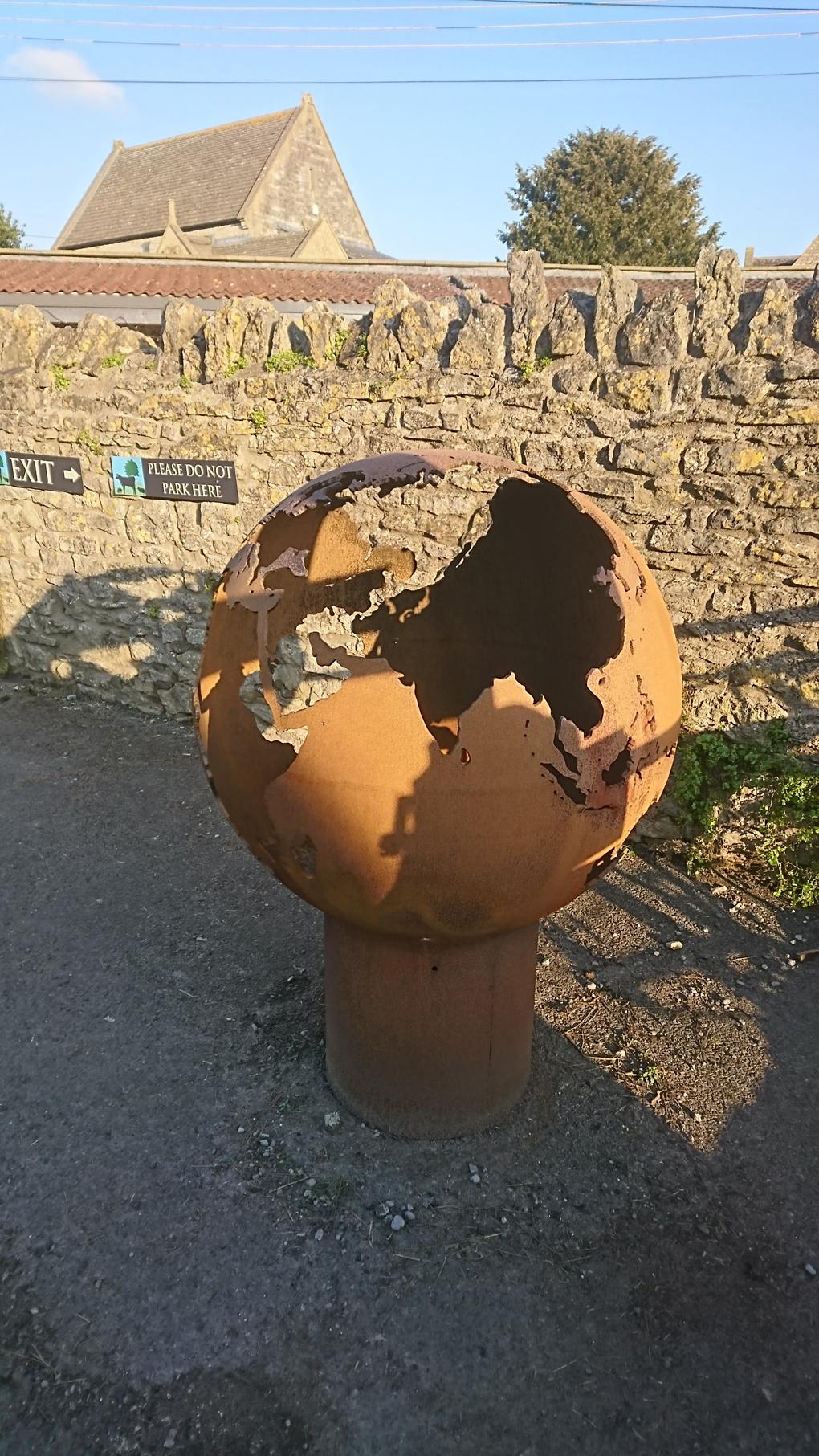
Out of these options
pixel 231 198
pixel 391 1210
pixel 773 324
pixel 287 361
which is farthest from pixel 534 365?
pixel 231 198

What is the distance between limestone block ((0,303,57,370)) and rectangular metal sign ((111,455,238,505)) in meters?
1.05

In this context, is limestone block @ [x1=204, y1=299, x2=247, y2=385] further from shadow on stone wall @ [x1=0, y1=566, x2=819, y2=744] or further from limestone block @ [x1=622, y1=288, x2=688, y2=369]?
limestone block @ [x1=622, y1=288, x2=688, y2=369]

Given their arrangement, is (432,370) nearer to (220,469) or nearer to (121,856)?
(220,469)

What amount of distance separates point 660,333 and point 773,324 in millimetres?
509

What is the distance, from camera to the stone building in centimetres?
2192

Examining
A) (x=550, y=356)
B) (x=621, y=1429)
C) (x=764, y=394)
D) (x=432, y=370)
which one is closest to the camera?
(x=621, y=1429)

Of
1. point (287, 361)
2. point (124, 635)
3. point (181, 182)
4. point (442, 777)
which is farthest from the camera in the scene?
point (181, 182)

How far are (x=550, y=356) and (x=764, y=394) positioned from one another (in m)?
1.10

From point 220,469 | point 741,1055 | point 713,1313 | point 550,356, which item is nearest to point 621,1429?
point 713,1313

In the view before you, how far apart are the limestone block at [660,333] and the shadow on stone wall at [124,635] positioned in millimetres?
3124

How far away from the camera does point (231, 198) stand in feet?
75.2

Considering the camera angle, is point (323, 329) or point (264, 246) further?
point (264, 246)

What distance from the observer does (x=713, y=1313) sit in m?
2.23

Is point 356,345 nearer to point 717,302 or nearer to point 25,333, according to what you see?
point 717,302
